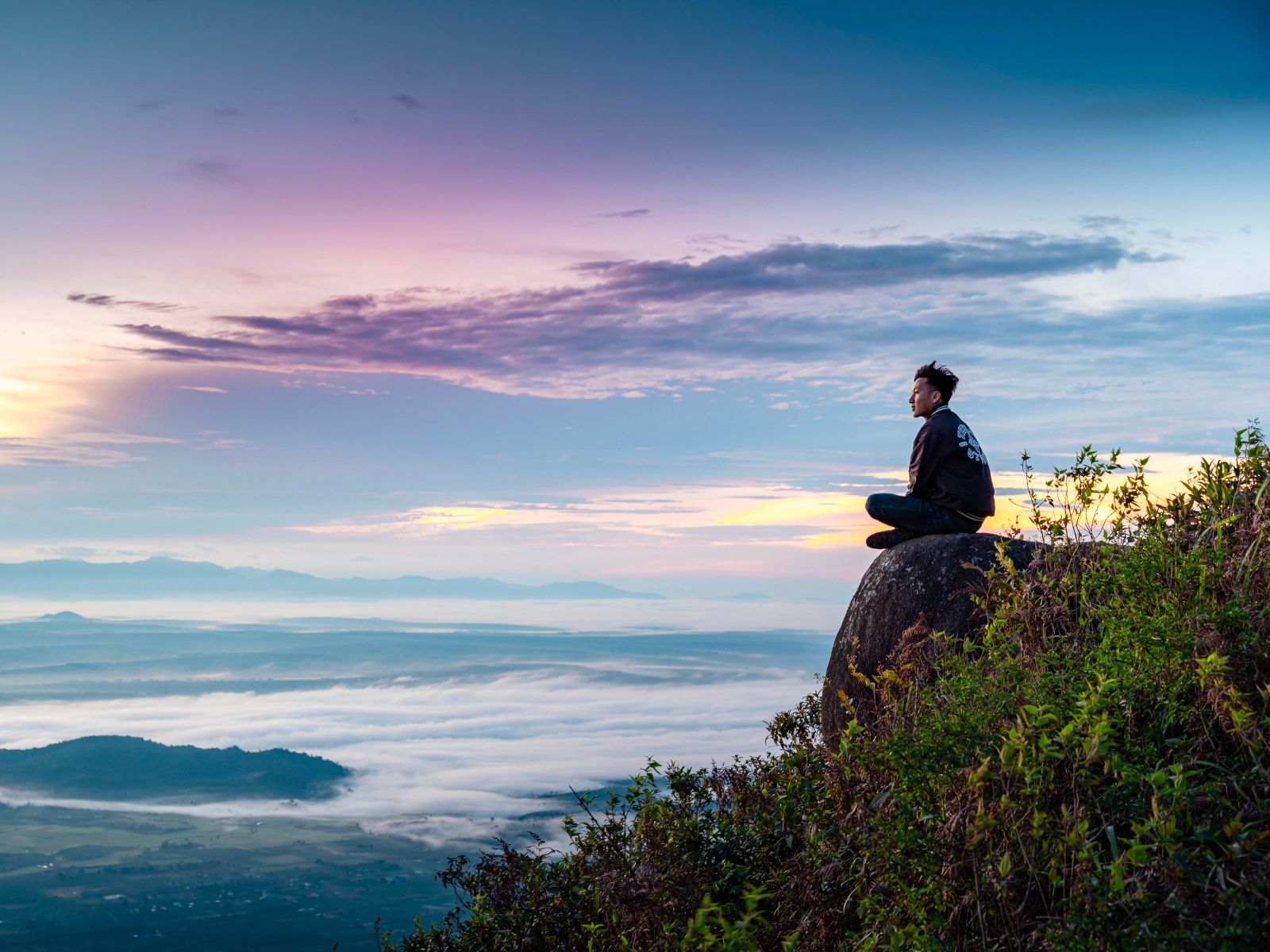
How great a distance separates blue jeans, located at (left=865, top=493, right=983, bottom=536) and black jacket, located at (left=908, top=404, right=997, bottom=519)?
0.10 m

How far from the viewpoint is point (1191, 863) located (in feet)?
13.0

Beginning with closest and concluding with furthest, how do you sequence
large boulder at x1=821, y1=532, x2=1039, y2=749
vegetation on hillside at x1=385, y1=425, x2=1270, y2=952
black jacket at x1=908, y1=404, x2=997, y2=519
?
vegetation on hillside at x1=385, y1=425, x2=1270, y2=952
large boulder at x1=821, y1=532, x2=1039, y2=749
black jacket at x1=908, y1=404, x2=997, y2=519

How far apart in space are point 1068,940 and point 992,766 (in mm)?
1146

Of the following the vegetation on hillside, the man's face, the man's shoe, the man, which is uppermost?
the man's face

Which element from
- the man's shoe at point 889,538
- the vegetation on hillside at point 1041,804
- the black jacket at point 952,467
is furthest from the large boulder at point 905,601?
the vegetation on hillside at point 1041,804

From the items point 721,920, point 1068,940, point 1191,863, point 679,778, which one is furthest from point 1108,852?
point 679,778

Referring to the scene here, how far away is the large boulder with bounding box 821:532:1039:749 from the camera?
389 inches

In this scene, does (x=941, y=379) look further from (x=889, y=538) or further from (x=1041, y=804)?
(x=1041, y=804)

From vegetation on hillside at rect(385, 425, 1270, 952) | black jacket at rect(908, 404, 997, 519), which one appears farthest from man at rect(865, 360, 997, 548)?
vegetation on hillside at rect(385, 425, 1270, 952)

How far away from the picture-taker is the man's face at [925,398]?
36.7ft

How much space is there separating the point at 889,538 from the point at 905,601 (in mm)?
1116

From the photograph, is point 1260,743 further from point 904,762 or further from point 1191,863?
point 904,762

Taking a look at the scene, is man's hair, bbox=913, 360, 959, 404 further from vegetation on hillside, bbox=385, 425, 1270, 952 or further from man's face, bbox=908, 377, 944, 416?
vegetation on hillside, bbox=385, 425, 1270, 952

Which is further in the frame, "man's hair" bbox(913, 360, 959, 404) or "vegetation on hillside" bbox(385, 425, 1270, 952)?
"man's hair" bbox(913, 360, 959, 404)
